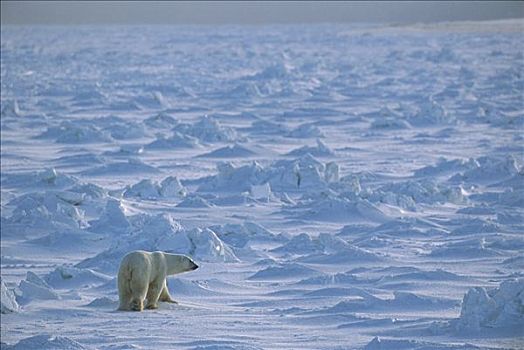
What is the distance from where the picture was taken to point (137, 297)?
530cm

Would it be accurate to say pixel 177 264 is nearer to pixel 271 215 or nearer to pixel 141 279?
pixel 141 279

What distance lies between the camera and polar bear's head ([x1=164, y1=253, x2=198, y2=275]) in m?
5.61

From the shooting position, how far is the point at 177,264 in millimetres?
5668

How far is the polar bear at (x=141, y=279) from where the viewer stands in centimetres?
530

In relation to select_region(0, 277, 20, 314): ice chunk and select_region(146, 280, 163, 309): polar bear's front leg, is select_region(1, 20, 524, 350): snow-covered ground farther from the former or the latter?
select_region(146, 280, 163, 309): polar bear's front leg

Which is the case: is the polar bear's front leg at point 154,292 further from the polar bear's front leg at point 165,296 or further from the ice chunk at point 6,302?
the ice chunk at point 6,302

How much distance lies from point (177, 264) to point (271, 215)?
3.06 meters

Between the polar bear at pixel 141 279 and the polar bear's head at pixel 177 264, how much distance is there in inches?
1.1

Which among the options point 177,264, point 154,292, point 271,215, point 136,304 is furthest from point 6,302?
point 271,215

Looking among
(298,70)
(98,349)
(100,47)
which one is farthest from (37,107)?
(100,47)

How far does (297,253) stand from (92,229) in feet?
5.39

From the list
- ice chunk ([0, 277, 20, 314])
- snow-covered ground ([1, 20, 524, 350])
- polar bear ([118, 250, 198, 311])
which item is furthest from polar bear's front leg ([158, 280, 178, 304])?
ice chunk ([0, 277, 20, 314])

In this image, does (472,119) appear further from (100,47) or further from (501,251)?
(100,47)

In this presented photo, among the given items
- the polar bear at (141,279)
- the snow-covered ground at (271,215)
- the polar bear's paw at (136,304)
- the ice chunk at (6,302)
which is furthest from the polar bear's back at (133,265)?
the ice chunk at (6,302)
